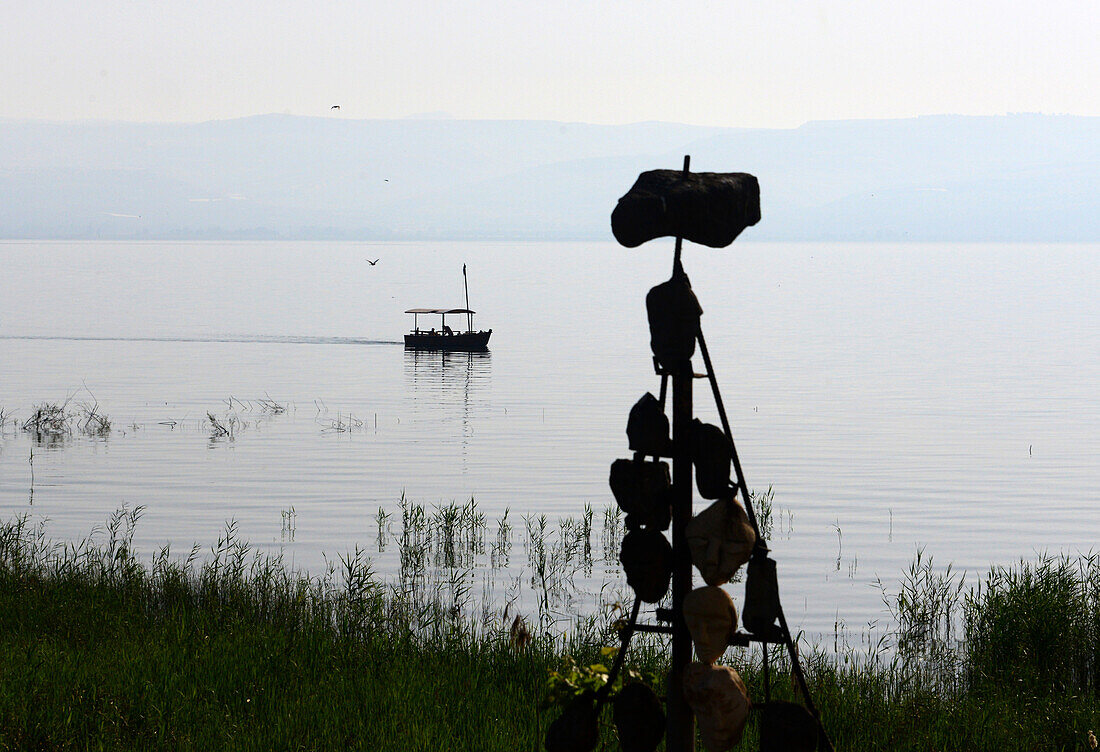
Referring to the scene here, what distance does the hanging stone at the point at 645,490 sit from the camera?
6.75m

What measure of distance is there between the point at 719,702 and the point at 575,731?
1.02 m

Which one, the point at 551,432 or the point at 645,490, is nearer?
the point at 645,490

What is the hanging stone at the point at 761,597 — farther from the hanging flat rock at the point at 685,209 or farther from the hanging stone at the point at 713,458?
the hanging flat rock at the point at 685,209

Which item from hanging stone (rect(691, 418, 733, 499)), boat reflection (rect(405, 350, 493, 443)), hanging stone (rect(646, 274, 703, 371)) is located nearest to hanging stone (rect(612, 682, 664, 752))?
hanging stone (rect(691, 418, 733, 499))

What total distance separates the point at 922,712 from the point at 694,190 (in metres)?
6.98

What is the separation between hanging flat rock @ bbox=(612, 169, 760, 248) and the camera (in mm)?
6738

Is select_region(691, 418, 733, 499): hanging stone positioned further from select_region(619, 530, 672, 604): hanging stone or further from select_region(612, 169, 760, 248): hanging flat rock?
select_region(612, 169, 760, 248): hanging flat rock

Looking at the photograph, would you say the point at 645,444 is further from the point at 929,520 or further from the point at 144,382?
the point at 144,382

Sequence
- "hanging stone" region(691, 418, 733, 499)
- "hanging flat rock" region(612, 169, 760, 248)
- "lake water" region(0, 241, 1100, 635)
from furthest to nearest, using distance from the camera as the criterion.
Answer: "lake water" region(0, 241, 1100, 635)
"hanging flat rock" region(612, 169, 760, 248)
"hanging stone" region(691, 418, 733, 499)

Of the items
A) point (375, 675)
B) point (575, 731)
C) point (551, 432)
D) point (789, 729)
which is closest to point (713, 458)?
point (789, 729)

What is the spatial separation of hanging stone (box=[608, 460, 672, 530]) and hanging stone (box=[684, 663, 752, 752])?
826 millimetres

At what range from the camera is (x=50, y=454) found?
36.9 metres

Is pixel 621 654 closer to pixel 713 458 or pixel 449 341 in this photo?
pixel 713 458

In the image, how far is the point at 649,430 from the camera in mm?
6750
